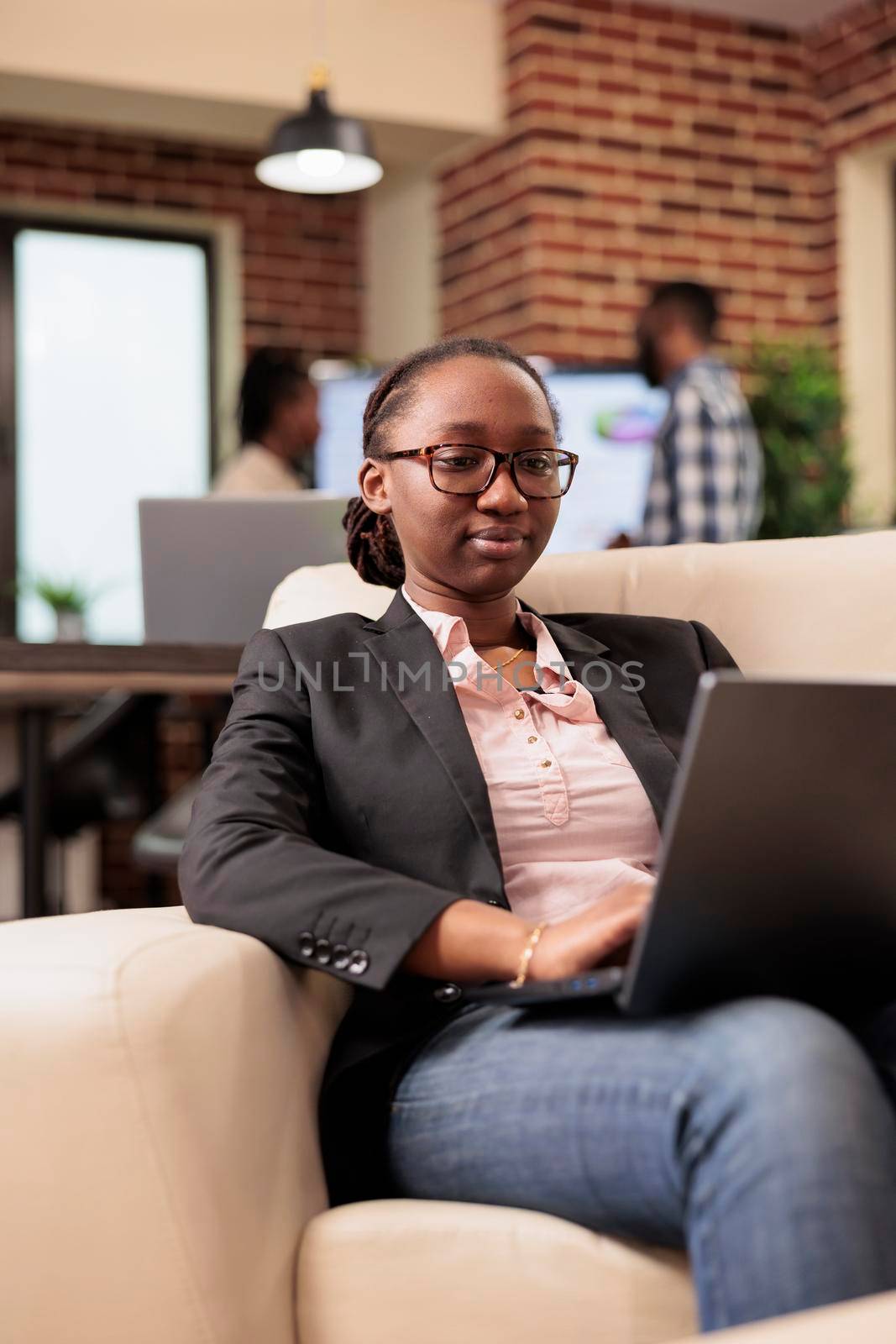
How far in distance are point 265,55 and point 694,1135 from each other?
445cm

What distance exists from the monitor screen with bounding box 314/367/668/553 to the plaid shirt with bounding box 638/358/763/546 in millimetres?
1013

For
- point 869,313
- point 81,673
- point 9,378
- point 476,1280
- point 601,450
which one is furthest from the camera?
point 9,378

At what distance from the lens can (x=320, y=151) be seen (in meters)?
3.92

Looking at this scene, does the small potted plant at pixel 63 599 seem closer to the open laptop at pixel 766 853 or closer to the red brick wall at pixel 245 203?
the red brick wall at pixel 245 203

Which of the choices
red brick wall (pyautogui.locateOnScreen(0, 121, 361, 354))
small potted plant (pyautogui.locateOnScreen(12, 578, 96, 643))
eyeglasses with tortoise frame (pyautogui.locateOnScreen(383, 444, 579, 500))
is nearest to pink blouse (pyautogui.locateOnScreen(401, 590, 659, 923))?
eyeglasses with tortoise frame (pyautogui.locateOnScreen(383, 444, 579, 500))

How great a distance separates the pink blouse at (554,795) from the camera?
1.40 metres

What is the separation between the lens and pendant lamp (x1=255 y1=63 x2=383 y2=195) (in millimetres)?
3883

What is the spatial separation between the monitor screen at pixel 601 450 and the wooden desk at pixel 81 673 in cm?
223

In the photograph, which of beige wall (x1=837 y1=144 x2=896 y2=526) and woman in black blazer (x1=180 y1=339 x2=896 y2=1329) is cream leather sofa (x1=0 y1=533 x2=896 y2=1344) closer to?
woman in black blazer (x1=180 y1=339 x2=896 y2=1329)

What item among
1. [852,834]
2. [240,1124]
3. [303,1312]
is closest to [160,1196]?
[240,1124]

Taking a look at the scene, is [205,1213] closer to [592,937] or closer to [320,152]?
[592,937]

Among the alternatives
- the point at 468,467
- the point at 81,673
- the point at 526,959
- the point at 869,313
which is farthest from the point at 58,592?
the point at 526,959

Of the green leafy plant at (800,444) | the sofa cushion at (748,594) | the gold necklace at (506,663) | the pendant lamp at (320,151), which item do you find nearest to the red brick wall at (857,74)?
the green leafy plant at (800,444)

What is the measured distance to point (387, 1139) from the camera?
4.12 feet
